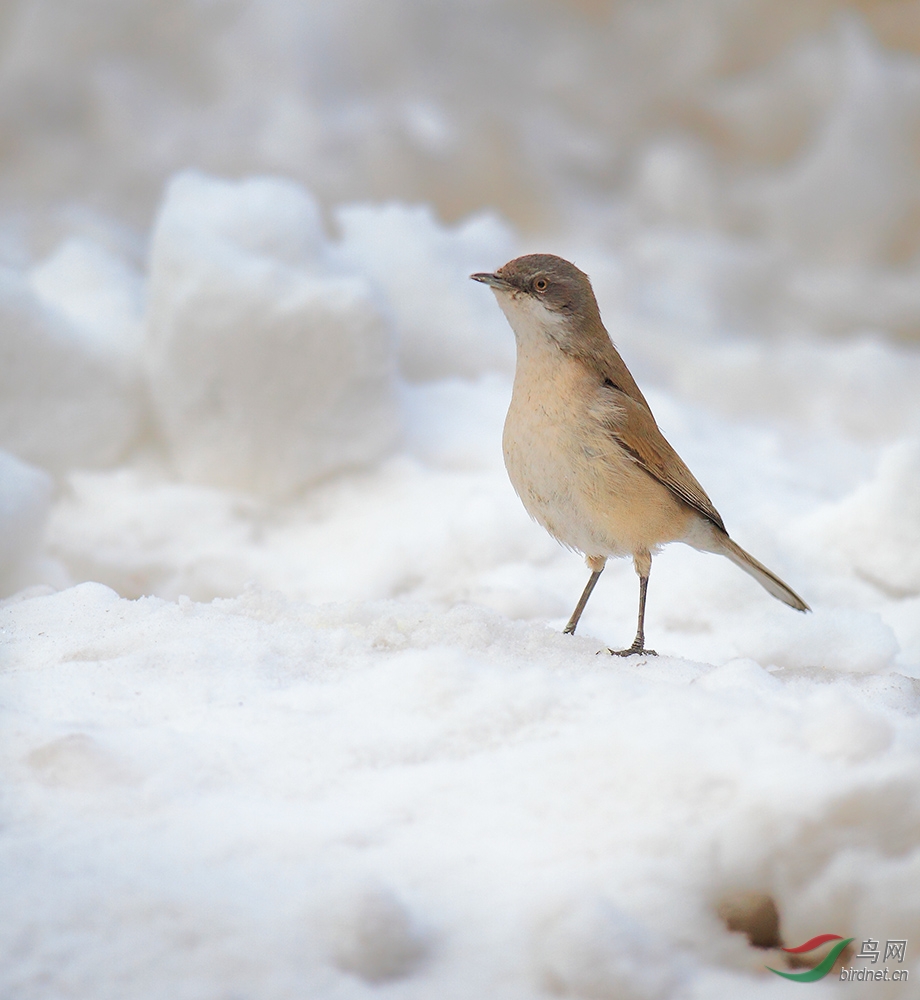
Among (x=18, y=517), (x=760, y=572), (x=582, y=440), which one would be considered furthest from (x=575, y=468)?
(x=18, y=517)

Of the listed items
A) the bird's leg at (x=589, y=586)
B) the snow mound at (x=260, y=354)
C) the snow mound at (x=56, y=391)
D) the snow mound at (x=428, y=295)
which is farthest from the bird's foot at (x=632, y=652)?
the snow mound at (x=428, y=295)

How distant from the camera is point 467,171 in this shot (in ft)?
22.6

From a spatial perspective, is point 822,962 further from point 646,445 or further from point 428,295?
point 428,295


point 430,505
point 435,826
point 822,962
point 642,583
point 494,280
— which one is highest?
point 494,280

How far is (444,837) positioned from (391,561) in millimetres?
2020

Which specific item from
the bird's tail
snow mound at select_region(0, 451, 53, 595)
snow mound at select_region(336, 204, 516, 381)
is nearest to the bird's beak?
the bird's tail

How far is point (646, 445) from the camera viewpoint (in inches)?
102

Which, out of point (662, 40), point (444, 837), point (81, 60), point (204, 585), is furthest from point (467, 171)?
point (444, 837)

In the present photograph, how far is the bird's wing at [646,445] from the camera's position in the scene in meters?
2.53

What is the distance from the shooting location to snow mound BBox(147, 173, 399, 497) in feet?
12.9

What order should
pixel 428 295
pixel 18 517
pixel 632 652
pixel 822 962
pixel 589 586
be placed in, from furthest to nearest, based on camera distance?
pixel 428 295 < pixel 18 517 < pixel 589 586 < pixel 632 652 < pixel 822 962

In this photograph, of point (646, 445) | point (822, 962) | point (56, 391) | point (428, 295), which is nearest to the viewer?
point (822, 962)

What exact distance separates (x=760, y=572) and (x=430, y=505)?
155 centimetres

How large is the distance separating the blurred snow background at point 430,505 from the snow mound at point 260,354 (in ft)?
0.05
